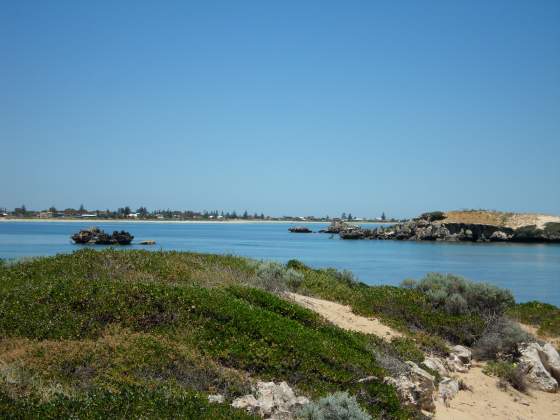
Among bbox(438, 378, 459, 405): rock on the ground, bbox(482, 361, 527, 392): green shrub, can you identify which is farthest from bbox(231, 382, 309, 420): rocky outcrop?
bbox(482, 361, 527, 392): green shrub

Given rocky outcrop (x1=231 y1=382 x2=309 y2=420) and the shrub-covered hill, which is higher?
the shrub-covered hill

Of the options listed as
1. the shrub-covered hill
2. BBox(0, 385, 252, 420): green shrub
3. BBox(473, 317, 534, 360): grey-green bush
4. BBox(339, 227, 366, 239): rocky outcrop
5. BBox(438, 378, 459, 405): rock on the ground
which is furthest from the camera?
BBox(339, 227, 366, 239): rocky outcrop

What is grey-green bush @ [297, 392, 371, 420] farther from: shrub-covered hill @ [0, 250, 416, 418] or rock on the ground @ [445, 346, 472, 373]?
rock on the ground @ [445, 346, 472, 373]

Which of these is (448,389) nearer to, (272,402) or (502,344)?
(502,344)

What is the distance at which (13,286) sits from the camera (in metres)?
13.7

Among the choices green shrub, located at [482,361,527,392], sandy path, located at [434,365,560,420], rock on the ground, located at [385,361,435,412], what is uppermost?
rock on the ground, located at [385,361,435,412]

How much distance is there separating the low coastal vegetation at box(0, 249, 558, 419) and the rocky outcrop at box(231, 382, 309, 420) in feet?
0.74

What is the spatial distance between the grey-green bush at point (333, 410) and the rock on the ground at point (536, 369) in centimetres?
722

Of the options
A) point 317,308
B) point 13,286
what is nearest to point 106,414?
point 13,286

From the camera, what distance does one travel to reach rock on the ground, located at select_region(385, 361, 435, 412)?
33.4 ft

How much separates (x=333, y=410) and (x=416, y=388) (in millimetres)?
3427

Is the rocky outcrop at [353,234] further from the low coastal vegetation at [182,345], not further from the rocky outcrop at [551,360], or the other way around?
the rocky outcrop at [551,360]

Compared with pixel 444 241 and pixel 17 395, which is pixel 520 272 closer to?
pixel 17 395

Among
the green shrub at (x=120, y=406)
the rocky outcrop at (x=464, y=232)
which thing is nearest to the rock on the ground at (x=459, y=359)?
the green shrub at (x=120, y=406)
